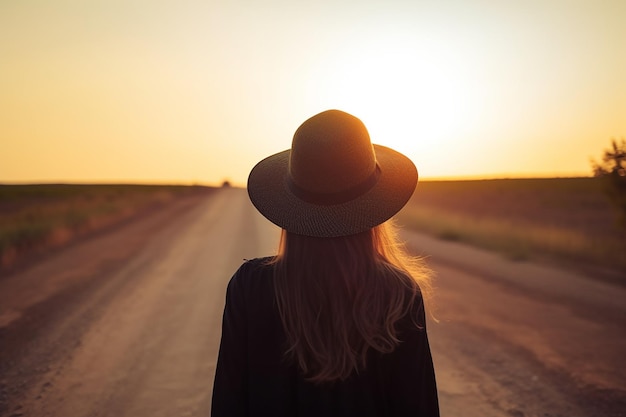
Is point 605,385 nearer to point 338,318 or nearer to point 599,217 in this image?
point 338,318

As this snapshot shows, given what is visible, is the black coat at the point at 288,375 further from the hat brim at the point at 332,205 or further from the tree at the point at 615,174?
the tree at the point at 615,174

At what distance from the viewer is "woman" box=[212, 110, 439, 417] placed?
5.12 ft

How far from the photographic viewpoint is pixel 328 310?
62.4 inches

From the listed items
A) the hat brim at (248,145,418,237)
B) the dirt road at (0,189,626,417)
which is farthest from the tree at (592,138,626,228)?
the hat brim at (248,145,418,237)

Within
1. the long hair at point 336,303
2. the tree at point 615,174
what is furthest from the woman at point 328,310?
the tree at point 615,174

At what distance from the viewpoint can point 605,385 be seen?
4910mm

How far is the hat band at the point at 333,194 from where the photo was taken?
1630 mm

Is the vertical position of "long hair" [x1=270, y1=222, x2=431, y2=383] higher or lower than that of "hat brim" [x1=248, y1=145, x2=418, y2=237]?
lower

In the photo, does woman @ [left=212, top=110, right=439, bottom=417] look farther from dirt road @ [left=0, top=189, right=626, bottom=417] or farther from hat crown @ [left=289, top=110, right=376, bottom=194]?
dirt road @ [left=0, top=189, right=626, bottom=417]

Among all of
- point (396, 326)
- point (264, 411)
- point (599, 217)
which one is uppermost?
point (396, 326)

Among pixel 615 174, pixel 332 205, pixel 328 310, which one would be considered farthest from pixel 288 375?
pixel 615 174

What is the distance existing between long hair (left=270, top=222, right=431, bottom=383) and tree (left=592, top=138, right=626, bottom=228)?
454 inches

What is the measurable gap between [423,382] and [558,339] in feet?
17.3

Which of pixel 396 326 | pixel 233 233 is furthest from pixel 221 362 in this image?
pixel 233 233
